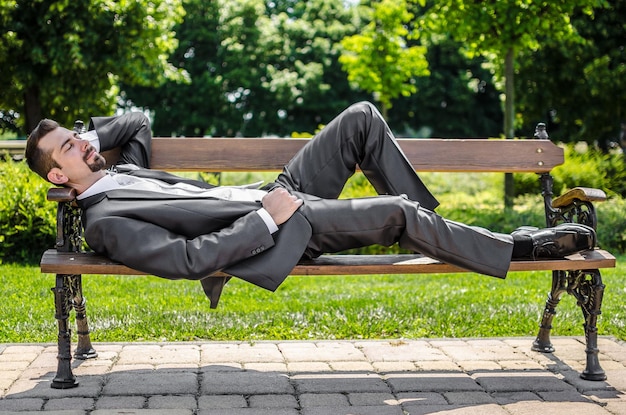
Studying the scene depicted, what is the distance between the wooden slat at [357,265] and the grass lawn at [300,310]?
1.10 metres

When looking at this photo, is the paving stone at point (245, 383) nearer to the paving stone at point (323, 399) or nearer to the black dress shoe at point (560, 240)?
the paving stone at point (323, 399)

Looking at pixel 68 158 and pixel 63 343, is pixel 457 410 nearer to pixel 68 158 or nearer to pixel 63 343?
pixel 63 343

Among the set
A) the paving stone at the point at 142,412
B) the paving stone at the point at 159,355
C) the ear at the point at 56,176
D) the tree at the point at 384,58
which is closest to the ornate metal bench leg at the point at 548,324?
the paving stone at the point at 159,355

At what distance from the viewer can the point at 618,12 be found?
1764 centimetres

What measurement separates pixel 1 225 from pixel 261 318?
11.9 ft

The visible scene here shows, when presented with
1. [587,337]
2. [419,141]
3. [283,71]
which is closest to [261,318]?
[419,141]

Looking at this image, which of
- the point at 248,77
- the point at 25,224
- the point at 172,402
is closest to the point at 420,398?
the point at 172,402

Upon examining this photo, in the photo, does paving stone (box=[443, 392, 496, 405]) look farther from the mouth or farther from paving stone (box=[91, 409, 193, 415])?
the mouth

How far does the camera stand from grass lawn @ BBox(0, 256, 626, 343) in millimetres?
4750

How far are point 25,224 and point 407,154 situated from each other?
4.49 meters

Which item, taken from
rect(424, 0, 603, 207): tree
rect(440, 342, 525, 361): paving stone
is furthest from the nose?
rect(424, 0, 603, 207): tree

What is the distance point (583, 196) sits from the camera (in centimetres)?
399

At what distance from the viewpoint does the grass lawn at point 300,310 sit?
15.6 ft

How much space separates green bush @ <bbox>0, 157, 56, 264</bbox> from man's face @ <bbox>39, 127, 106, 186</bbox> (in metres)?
4.00
